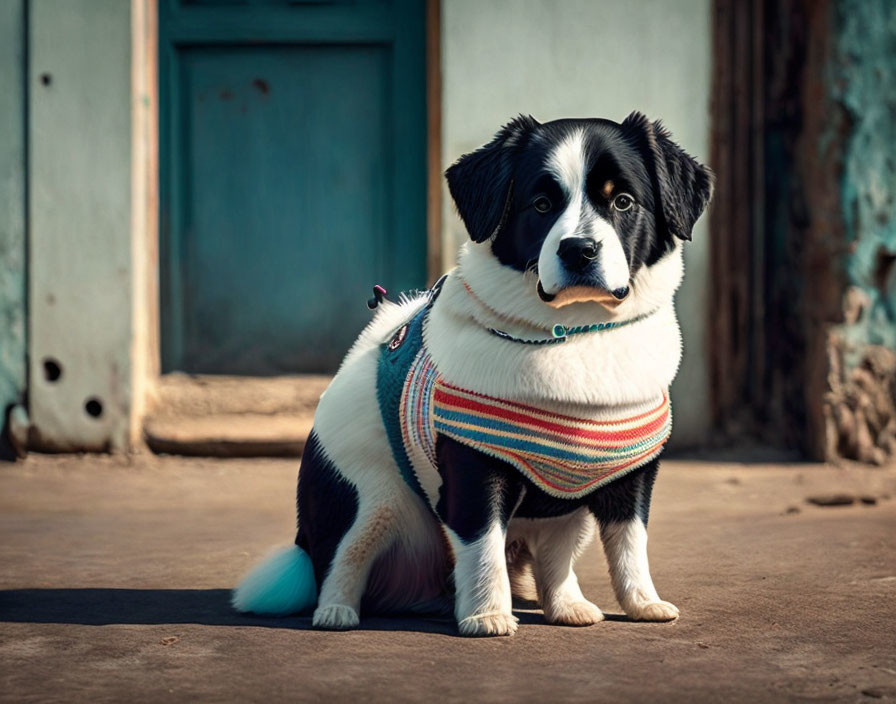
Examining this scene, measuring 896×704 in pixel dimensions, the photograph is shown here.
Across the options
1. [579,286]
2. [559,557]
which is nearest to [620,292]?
[579,286]

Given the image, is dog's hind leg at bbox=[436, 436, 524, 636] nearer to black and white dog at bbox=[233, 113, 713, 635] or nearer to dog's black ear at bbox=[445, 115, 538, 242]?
black and white dog at bbox=[233, 113, 713, 635]

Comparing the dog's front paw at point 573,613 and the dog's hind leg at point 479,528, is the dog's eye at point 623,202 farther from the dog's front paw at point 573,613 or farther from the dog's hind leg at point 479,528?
the dog's front paw at point 573,613

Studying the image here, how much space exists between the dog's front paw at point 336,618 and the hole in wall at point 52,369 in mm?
3368

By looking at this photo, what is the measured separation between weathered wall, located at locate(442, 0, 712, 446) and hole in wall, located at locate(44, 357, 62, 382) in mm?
1915

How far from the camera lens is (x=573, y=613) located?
10.4ft

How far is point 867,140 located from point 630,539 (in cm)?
360

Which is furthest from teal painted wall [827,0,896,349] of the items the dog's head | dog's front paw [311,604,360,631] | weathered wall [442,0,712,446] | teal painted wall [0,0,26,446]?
teal painted wall [0,0,26,446]

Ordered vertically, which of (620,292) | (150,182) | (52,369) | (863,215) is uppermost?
(150,182)

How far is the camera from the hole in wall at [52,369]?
242 inches

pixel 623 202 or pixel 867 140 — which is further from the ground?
pixel 867 140

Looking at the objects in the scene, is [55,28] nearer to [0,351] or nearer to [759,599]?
[0,351]

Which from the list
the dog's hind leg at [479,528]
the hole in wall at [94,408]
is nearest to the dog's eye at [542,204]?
the dog's hind leg at [479,528]

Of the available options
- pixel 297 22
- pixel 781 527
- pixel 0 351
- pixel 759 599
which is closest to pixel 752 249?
pixel 781 527

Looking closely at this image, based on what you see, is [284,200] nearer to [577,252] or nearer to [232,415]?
[232,415]
